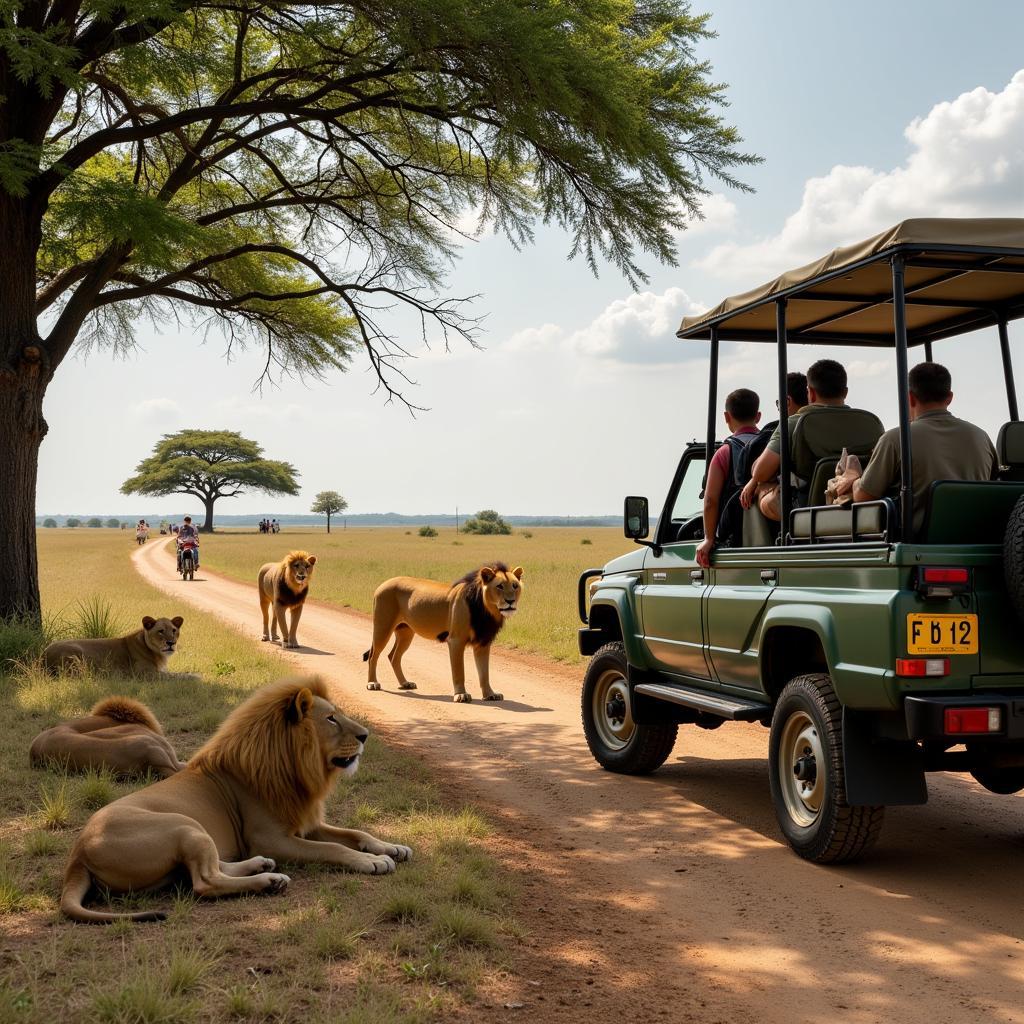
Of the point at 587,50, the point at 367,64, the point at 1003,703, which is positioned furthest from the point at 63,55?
the point at 1003,703

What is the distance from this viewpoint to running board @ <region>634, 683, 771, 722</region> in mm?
6144

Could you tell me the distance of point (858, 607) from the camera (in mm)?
5133

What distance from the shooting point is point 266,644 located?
52.7ft

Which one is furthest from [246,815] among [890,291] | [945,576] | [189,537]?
[189,537]

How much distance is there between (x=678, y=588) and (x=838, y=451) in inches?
61.2

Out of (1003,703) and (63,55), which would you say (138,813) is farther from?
(63,55)

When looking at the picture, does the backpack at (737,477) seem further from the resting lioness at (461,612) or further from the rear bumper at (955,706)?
the resting lioness at (461,612)

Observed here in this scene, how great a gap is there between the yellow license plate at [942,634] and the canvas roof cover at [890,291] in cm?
176

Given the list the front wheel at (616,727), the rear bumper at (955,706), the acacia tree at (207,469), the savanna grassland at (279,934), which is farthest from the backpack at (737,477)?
the acacia tree at (207,469)

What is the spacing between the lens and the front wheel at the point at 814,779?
17.5ft

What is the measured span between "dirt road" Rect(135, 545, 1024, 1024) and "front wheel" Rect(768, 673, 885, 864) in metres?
0.17

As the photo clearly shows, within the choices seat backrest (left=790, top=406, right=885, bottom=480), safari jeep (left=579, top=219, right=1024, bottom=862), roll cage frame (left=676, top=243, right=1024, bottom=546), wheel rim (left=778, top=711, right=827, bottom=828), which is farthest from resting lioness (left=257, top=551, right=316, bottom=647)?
wheel rim (left=778, top=711, right=827, bottom=828)

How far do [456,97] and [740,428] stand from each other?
5589 mm

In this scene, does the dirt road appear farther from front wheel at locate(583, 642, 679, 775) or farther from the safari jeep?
the safari jeep
